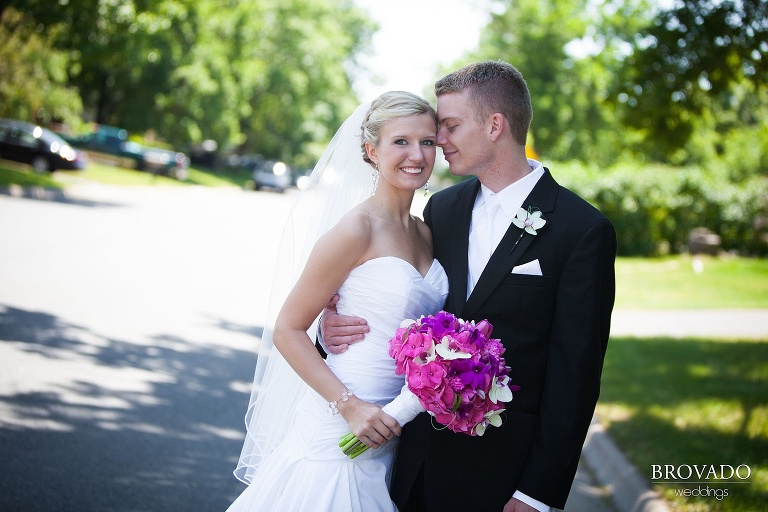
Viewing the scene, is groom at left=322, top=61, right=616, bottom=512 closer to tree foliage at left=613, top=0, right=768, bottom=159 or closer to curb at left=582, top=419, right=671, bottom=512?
curb at left=582, top=419, right=671, bottom=512

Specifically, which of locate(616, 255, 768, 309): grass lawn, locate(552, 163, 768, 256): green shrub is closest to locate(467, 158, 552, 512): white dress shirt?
locate(616, 255, 768, 309): grass lawn

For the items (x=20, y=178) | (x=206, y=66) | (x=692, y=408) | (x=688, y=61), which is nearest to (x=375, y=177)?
(x=692, y=408)

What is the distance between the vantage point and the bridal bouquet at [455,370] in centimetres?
271

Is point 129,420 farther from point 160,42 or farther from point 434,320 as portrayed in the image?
point 160,42

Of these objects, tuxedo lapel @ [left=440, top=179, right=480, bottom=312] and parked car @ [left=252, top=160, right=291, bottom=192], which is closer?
tuxedo lapel @ [left=440, top=179, right=480, bottom=312]

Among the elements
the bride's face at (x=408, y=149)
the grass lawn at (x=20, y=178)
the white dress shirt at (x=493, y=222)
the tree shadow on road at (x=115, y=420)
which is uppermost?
the grass lawn at (x=20, y=178)

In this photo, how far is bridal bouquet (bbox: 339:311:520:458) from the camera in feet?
8.88

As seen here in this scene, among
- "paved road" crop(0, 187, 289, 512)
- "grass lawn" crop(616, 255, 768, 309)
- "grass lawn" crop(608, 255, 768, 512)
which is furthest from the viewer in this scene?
"grass lawn" crop(616, 255, 768, 309)

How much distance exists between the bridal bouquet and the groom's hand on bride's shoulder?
17.9 inches

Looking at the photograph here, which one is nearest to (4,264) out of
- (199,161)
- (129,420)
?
(129,420)

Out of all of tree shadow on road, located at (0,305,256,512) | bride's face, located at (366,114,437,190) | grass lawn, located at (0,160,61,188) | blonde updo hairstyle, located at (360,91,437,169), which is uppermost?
grass lawn, located at (0,160,61,188)

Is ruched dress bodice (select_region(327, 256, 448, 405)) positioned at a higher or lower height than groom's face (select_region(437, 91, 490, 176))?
lower

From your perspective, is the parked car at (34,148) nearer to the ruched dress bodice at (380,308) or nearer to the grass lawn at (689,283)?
the grass lawn at (689,283)

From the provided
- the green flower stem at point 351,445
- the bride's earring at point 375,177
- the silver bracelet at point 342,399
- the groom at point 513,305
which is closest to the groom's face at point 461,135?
the groom at point 513,305
